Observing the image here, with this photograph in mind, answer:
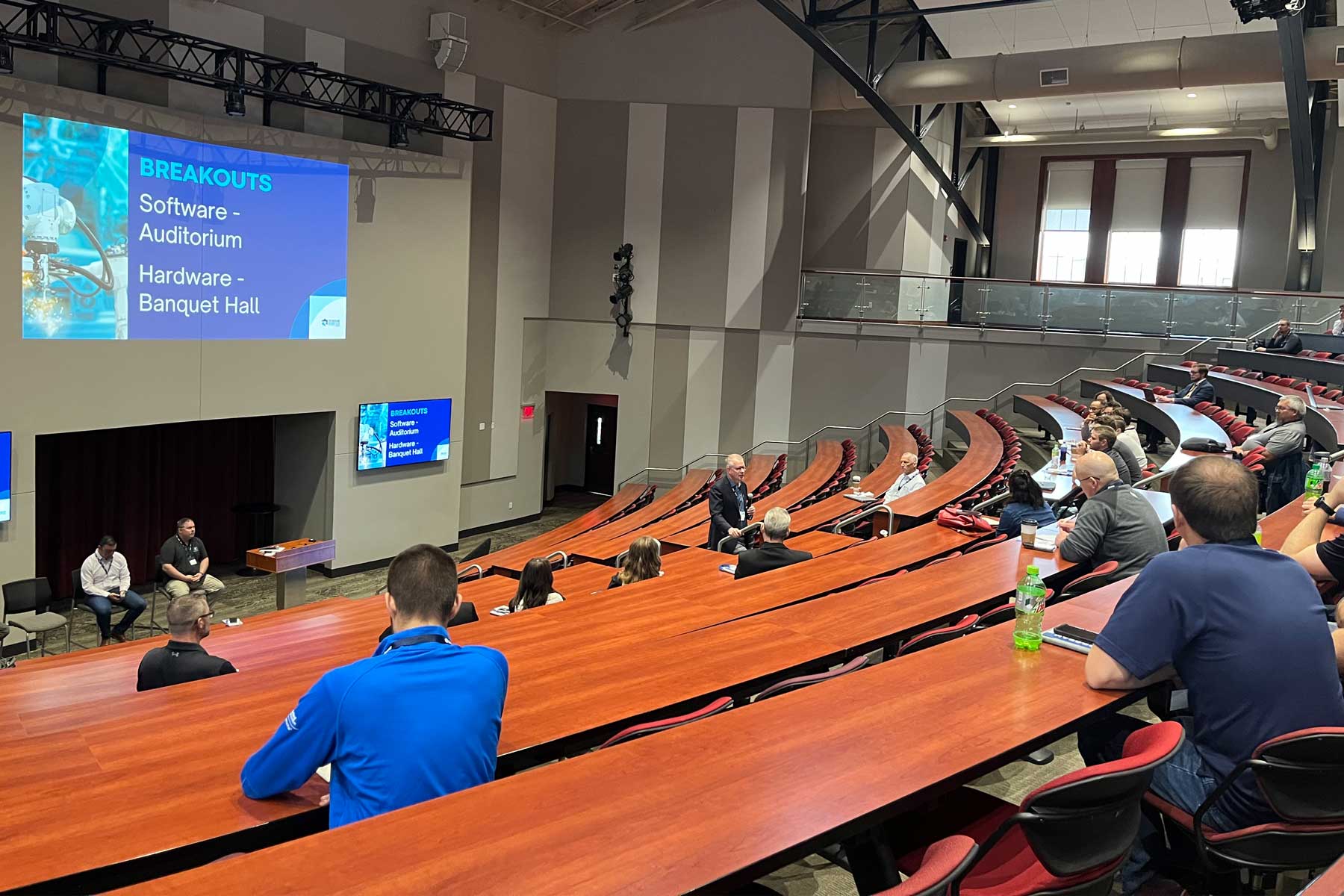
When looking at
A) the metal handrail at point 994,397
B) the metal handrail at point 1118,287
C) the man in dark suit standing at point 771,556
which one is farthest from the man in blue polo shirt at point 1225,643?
the metal handrail at point 1118,287

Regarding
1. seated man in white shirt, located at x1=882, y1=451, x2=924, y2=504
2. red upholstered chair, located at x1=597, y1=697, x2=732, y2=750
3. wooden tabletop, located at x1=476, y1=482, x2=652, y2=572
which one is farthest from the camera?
wooden tabletop, located at x1=476, y1=482, x2=652, y2=572

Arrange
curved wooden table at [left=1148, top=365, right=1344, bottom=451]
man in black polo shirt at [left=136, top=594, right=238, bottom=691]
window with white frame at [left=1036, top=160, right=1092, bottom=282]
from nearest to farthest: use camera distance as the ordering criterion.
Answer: man in black polo shirt at [left=136, top=594, right=238, bottom=691]
curved wooden table at [left=1148, top=365, right=1344, bottom=451]
window with white frame at [left=1036, top=160, right=1092, bottom=282]

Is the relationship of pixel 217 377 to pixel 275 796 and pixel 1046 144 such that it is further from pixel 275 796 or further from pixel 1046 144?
pixel 1046 144

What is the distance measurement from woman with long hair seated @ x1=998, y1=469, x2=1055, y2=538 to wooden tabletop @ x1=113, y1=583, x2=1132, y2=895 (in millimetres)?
2955

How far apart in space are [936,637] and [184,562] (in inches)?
335

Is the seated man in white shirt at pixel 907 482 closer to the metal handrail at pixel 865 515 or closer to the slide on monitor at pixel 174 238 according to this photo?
the metal handrail at pixel 865 515

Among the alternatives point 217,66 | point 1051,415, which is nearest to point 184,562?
point 217,66

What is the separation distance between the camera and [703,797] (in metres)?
2.06

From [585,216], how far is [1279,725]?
1477cm

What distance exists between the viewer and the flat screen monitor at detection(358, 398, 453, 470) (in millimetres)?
12641

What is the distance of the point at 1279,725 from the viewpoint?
2426 millimetres

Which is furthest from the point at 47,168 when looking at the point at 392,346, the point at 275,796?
the point at 275,796

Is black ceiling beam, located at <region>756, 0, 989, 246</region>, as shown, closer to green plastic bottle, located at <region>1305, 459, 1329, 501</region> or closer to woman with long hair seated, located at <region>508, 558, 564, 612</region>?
green plastic bottle, located at <region>1305, 459, 1329, 501</region>

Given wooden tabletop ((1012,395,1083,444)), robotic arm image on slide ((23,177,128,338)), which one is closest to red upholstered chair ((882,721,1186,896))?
wooden tabletop ((1012,395,1083,444))
